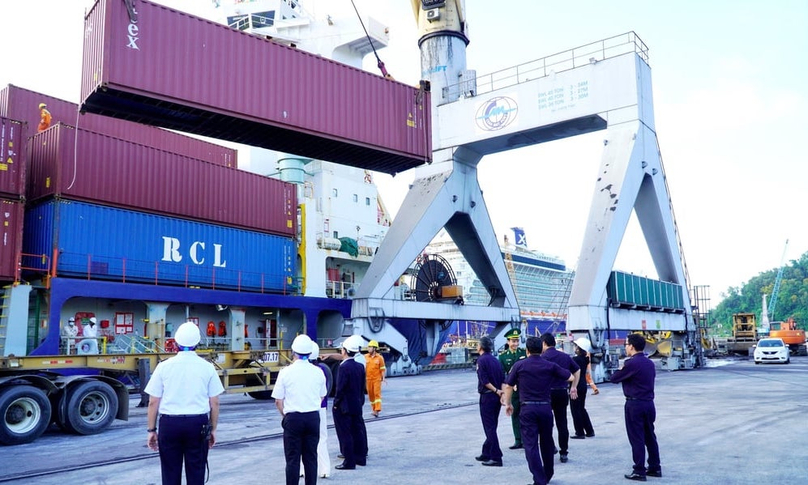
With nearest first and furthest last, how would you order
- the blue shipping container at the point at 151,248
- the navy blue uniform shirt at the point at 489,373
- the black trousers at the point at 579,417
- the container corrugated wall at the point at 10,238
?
the navy blue uniform shirt at the point at 489,373 < the black trousers at the point at 579,417 < the container corrugated wall at the point at 10,238 < the blue shipping container at the point at 151,248

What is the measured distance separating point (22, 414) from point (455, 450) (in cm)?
776

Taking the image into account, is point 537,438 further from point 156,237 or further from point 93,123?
point 93,123

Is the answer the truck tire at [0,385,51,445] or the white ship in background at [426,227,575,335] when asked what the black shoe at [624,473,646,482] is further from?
the white ship in background at [426,227,575,335]

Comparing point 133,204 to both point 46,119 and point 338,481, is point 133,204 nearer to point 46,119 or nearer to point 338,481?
point 46,119

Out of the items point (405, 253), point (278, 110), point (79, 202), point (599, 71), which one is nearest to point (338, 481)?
point (278, 110)

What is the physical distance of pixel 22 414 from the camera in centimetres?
1131

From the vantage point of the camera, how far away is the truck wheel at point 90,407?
12.0 metres

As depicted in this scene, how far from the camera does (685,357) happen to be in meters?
30.1

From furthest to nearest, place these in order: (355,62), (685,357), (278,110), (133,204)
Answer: (355,62) → (685,357) → (133,204) → (278,110)

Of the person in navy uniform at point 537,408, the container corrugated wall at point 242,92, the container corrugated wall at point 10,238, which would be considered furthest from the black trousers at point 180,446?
the container corrugated wall at point 10,238

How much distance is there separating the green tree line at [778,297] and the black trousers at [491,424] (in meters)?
112

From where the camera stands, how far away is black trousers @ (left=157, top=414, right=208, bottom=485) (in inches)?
197

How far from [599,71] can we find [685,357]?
1473 centimetres

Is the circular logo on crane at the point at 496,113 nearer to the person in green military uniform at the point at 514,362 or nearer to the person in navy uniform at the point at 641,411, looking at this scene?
the person in green military uniform at the point at 514,362
